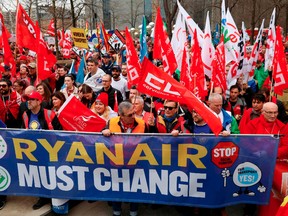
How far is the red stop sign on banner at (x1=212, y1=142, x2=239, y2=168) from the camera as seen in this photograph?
3.93m

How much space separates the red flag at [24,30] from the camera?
23.0 ft

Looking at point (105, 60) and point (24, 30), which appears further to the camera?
point (105, 60)

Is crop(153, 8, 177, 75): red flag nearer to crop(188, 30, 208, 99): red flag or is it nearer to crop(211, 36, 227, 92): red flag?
crop(188, 30, 208, 99): red flag

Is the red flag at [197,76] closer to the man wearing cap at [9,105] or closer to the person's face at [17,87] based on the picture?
the man wearing cap at [9,105]

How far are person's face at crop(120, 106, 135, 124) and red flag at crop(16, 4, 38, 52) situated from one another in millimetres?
3745

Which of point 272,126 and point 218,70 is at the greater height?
point 218,70

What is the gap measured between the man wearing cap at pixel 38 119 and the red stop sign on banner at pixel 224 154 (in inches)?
83.1

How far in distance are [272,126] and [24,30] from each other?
5411 mm

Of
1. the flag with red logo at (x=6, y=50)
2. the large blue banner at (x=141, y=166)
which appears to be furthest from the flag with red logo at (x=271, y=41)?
the flag with red logo at (x=6, y=50)

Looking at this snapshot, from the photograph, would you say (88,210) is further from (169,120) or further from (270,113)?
(270,113)

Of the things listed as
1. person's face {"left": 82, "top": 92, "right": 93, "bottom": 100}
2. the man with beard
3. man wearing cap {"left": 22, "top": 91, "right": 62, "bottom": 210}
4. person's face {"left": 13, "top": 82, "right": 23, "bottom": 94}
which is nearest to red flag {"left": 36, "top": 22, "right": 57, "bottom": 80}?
person's face {"left": 13, "top": 82, "right": 23, "bottom": 94}

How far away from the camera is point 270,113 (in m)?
4.34

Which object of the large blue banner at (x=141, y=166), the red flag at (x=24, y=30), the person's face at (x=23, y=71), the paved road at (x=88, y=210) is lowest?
the paved road at (x=88, y=210)

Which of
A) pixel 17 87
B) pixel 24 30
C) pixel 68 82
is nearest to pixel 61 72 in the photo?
pixel 24 30
